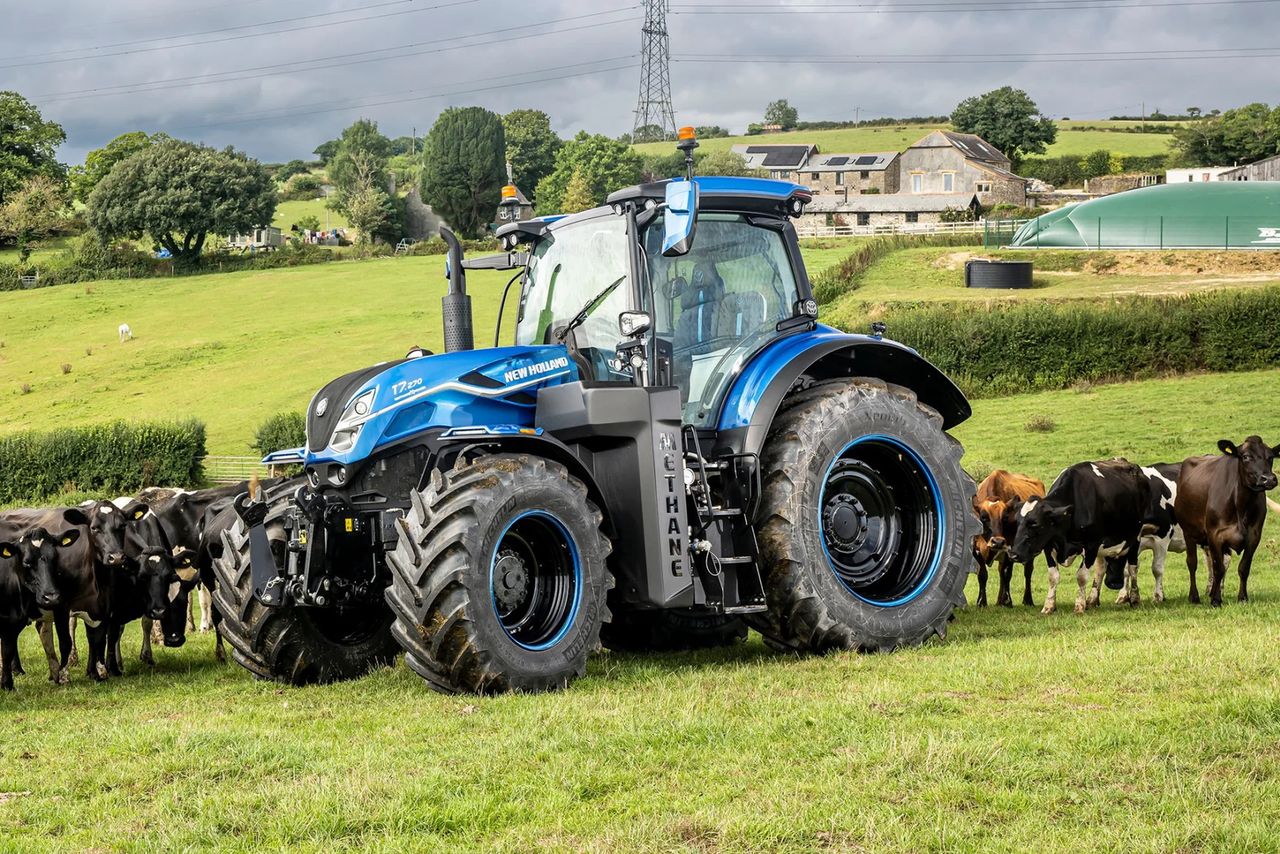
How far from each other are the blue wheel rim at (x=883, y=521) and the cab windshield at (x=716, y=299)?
43.7 inches

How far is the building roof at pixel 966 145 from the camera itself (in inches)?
3981

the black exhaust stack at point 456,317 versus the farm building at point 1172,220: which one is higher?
the farm building at point 1172,220

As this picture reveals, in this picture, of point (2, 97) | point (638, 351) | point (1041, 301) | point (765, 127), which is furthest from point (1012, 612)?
point (765, 127)

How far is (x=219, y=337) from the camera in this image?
2260 inches

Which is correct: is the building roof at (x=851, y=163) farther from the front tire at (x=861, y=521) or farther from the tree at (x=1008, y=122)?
the front tire at (x=861, y=521)

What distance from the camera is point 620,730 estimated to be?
703 centimetres

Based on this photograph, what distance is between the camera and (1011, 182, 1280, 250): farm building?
181 feet

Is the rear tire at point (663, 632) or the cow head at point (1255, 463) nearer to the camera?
the rear tire at point (663, 632)

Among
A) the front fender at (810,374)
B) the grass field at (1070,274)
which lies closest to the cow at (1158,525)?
the front fender at (810,374)

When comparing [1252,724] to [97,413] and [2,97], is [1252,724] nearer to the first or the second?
[97,413]

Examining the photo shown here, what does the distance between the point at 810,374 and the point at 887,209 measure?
3250 inches

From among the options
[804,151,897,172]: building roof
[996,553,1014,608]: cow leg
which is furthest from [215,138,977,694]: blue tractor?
[804,151,897,172]: building roof

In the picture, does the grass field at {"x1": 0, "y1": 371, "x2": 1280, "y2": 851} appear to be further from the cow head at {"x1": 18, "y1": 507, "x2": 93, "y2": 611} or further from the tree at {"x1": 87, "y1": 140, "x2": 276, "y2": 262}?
the tree at {"x1": 87, "y1": 140, "x2": 276, "y2": 262}

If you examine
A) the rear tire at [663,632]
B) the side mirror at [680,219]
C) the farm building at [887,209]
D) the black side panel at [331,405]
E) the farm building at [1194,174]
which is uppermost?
the farm building at [1194,174]
